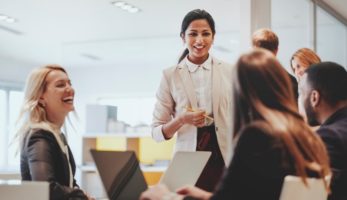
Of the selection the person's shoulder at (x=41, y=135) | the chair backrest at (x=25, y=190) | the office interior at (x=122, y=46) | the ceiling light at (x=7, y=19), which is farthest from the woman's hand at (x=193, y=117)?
the ceiling light at (x=7, y=19)

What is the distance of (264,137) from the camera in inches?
51.1

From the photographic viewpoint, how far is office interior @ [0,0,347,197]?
4.88 metres

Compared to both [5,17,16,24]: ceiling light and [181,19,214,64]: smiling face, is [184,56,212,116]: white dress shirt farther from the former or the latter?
[5,17,16,24]: ceiling light

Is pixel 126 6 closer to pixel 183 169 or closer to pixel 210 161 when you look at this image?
pixel 210 161

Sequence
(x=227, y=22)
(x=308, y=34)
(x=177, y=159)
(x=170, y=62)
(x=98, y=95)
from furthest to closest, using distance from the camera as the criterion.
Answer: (x=98, y=95)
(x=170, y=62)
(x=227, y=22)
(x=308, y=34)
(x=177, y=159)

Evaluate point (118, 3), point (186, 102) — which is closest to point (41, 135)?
point (186, 102)

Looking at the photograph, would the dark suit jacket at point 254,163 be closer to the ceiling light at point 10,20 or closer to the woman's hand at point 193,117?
the woman's hand at point 193,117

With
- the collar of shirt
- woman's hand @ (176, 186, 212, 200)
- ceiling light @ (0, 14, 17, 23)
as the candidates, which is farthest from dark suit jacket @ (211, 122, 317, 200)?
ceiling light @ (0, 14, 17, 23)

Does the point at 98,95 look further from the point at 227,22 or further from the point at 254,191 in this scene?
the point at 254,191

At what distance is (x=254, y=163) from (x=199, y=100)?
113cm

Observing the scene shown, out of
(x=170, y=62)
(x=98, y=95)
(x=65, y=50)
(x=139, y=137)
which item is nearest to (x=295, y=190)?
(x=139, y=137)

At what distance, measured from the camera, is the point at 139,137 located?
726 cm

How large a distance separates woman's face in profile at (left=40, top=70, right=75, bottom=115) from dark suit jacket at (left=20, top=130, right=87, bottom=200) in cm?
21

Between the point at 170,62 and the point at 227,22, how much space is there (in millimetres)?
3224
